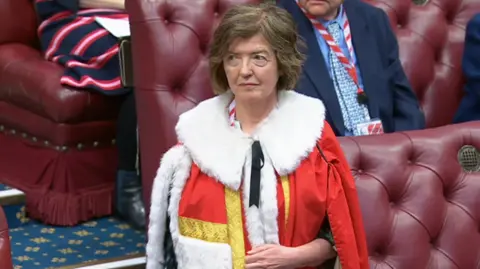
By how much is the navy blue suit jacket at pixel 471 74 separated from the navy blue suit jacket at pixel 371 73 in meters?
0.26

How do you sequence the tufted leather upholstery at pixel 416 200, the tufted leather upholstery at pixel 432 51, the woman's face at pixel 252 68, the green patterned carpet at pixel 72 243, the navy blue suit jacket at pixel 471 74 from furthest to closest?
the tufted leather upholstery at pixel 432 51
the navy blue suit jacket at pixel 471 74
the green patterned carpet at pixel 72 243
the tufted leather upholstery at pixel 416 200
the woman's face at pixel 252 68

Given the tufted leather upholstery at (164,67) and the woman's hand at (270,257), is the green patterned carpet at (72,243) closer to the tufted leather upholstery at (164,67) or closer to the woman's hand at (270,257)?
the tufted leather upholstery at (164,67)

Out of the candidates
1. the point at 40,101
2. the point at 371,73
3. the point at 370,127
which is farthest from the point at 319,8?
the point at 40,101

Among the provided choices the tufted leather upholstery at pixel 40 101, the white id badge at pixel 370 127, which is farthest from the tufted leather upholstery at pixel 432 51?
the tufted leather upholstery at pixel 40 101

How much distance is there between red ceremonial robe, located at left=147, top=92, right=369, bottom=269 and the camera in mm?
1715

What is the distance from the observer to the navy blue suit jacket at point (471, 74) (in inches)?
A: 106

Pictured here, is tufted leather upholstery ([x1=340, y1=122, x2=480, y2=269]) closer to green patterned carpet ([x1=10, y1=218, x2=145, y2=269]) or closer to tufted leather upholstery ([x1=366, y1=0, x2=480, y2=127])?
tufted leather upholstery ([x1=366, y1=0, x2=480, y2=127])

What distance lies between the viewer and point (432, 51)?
2.85 meters

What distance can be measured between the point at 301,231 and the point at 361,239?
0.50ft

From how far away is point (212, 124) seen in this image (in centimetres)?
178

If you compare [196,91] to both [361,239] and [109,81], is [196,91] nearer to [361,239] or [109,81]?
[109,81]

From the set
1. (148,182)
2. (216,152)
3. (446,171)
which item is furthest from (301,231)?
(148,182)

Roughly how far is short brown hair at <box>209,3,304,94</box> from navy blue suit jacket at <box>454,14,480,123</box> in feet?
3.59

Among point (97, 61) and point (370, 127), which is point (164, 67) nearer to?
point (97, 61)
